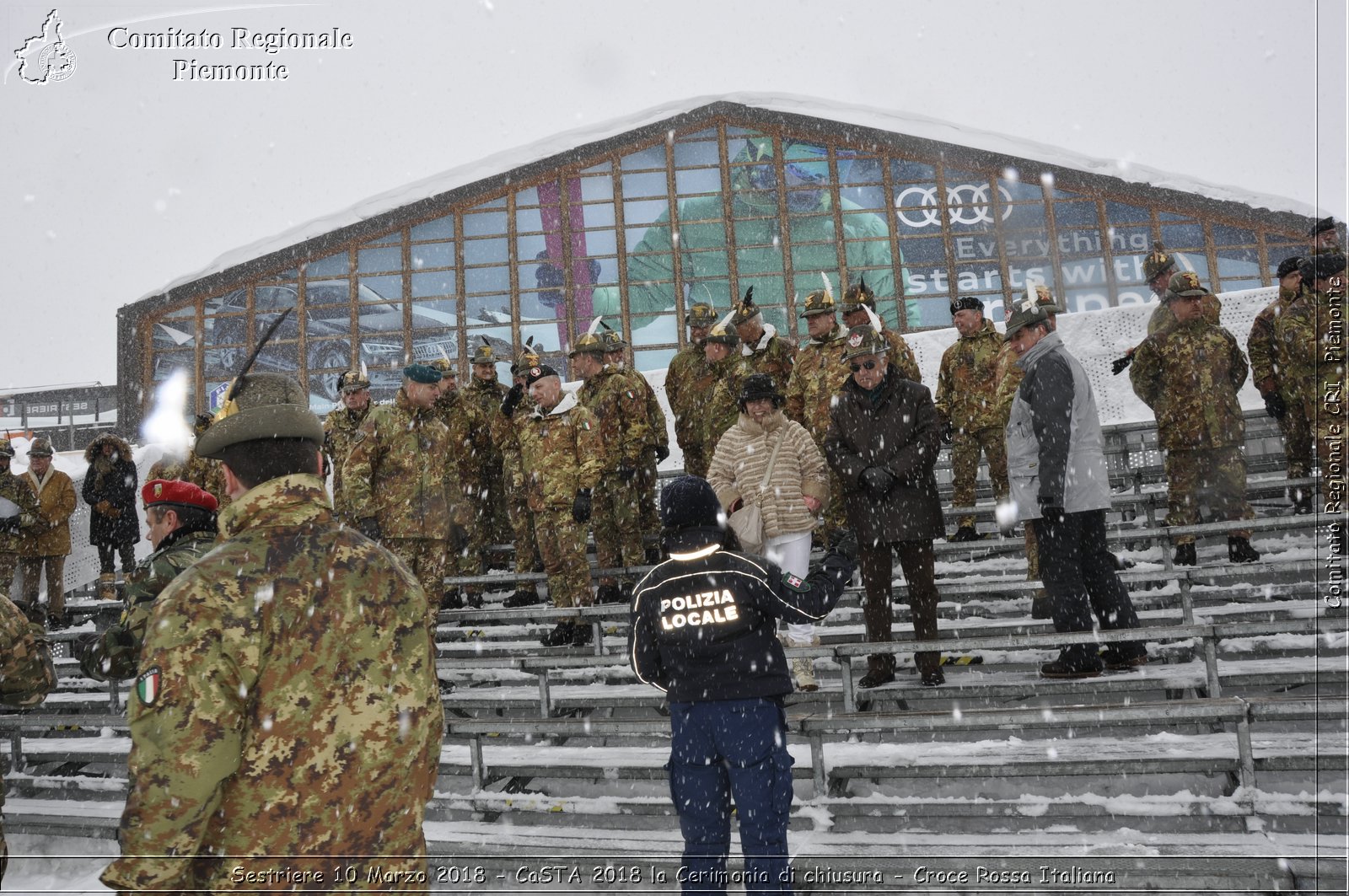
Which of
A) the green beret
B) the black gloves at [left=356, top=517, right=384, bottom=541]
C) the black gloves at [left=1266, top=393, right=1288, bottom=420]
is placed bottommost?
the black gloves at [left=356, top=517, right=384, bottom=541]

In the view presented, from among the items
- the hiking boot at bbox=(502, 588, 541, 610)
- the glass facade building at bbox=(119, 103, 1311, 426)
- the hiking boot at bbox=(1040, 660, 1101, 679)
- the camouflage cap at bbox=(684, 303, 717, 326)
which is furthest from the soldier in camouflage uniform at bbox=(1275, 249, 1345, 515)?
the glass facade building at bbox=(119, 103, 1311, 426)

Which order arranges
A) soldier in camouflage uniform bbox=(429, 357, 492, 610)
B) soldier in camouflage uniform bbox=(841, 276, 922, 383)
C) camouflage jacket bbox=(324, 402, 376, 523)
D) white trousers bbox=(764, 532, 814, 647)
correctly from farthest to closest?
camouflage jacket bbox=(324, 402, 376, 523) < soldier in camouflage uniform bbox=(429, 357, 492, 610) < soldier in camouflage uniform bbox=(841, 276, 922, 383) < white trousers bbox=(764, 532, 814, 647)

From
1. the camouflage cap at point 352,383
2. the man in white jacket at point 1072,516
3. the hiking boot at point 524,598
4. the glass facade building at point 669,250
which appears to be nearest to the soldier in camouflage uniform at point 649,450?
the hiking boot at point 524,598

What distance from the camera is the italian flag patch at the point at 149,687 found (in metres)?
1.83

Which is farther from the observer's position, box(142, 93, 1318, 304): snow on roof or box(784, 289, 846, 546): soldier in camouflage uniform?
box(142, 93, 1318, 304): snow on roof

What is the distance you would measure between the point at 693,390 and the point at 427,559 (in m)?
2.85

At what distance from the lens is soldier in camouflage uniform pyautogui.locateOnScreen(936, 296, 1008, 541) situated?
7684 millimetres

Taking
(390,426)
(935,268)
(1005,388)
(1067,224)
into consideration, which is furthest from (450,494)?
(1067,224)

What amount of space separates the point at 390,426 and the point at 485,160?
1387 centimetres

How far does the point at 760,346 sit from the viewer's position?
8.30 metres

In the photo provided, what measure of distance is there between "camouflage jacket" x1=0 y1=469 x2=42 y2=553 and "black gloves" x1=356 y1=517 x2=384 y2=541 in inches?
203

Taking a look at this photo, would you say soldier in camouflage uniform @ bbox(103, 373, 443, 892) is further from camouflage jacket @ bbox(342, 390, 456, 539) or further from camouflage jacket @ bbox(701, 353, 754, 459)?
camouflage jacket @ bbox(701, 353, 754, 459)

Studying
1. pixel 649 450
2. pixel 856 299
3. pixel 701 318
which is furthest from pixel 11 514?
pixel 856 299

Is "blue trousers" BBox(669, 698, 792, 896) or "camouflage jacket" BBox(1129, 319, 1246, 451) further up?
"camouflage jacket" BBox(1129, 319, 1246, 451)
